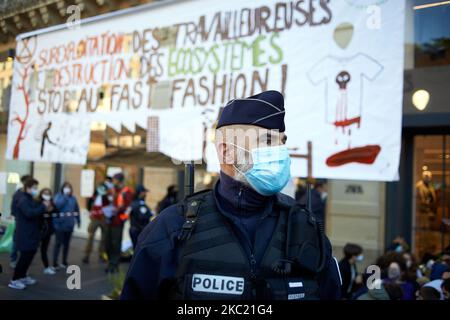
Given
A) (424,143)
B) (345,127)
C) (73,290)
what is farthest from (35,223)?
(424,143)

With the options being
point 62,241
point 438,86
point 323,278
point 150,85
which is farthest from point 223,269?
point 62,241

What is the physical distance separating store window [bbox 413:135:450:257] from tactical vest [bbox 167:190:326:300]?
4.97 meters

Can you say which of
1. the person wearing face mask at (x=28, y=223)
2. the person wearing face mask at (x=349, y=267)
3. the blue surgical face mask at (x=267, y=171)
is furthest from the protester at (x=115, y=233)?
the blue surgical face mask at (x=267, y=171)

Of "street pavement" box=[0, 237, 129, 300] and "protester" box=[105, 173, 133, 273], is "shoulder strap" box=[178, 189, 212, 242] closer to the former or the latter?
"street pavement" box=[0, 237, 129, 300]

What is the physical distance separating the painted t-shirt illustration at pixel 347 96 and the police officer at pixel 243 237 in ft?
6.14

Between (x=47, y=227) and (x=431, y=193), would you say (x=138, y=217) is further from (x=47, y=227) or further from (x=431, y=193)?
(x=431, y=193)

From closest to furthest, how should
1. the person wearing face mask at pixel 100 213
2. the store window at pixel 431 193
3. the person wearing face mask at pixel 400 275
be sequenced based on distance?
the person wearing face mask at pixel 400 275 < the store window at pixel 431 193 < the person wearing face mask at pixel 100 213

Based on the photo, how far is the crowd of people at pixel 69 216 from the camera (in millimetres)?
5574

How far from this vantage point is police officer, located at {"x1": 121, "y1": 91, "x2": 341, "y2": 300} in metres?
1.42

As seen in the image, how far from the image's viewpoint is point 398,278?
416cm

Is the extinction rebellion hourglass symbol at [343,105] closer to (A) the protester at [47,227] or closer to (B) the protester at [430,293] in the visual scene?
(B) the protester at [430,293]

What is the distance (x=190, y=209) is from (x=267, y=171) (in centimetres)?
32

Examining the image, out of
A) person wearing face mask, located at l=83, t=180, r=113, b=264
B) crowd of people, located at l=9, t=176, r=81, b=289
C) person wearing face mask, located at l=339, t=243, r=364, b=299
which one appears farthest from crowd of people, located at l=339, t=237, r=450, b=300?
person wearing face mask, located at l=83, t=180, r=113, b=264
